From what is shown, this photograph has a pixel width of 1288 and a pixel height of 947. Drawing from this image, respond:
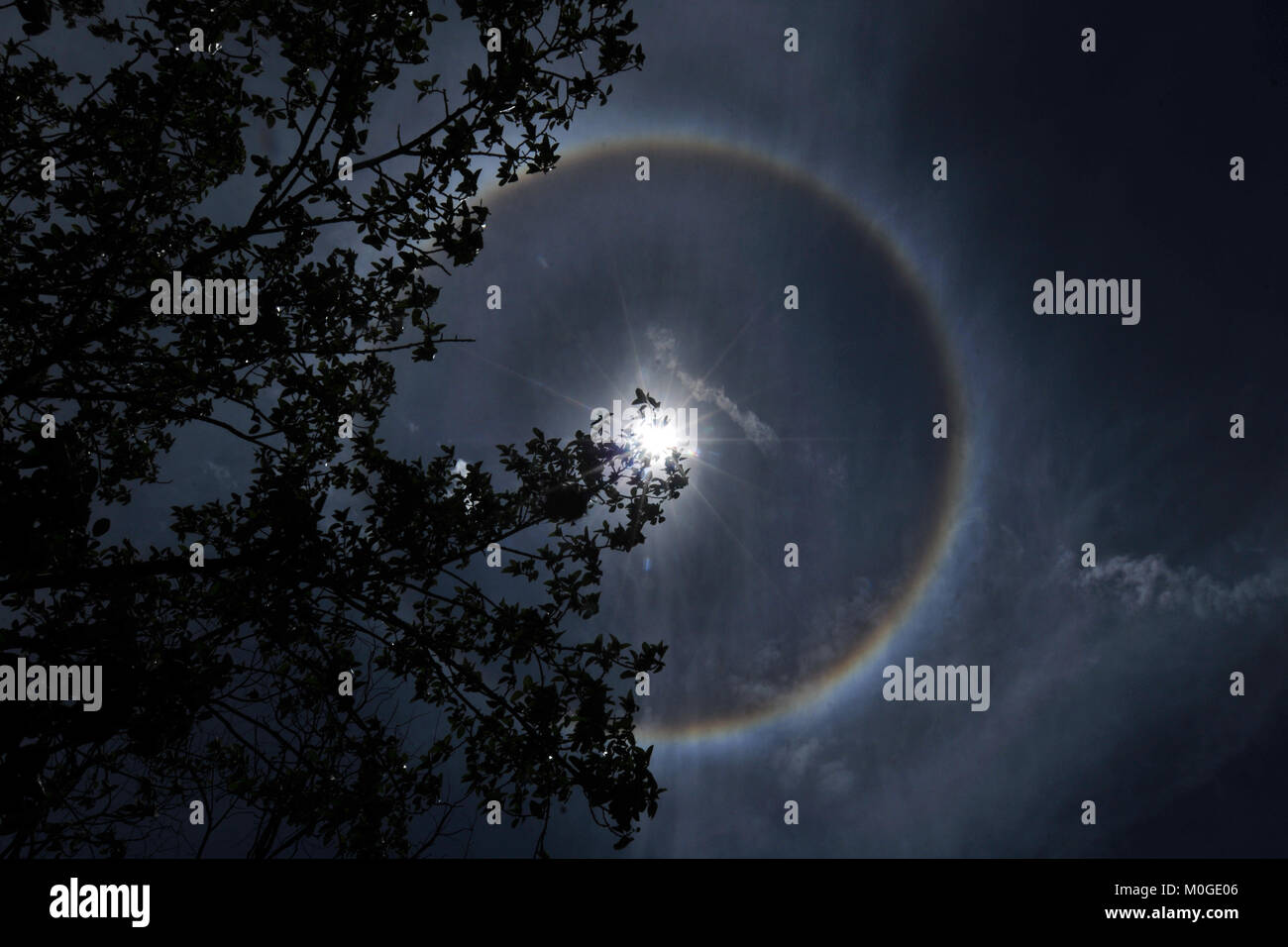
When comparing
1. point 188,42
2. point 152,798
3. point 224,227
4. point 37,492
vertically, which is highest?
point 188,42

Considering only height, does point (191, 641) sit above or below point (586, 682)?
above

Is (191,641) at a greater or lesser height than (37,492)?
lesser

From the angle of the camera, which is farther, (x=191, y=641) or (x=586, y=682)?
(x=586, y=682)
